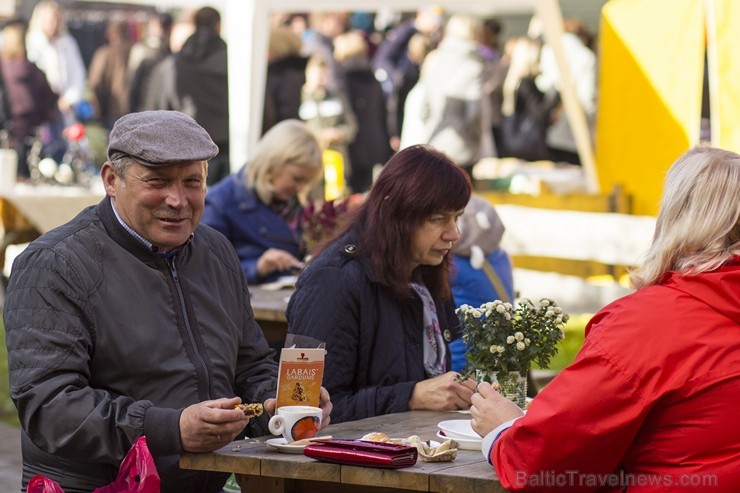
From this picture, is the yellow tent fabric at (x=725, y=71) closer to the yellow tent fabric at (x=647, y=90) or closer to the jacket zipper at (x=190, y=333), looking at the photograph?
the yellow tent fabric at (x=647, y=90)

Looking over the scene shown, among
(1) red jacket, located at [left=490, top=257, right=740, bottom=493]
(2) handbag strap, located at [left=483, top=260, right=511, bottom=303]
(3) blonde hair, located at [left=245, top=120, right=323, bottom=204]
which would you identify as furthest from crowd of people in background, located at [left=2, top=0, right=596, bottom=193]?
(1) red jacket, located at [left=490, top=257, right=740, bottom=493]

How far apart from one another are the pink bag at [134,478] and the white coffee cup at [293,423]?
0.33m

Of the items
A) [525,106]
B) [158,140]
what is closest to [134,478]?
[158,140]

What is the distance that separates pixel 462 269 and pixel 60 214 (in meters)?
6.31

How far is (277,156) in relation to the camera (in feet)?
21.7

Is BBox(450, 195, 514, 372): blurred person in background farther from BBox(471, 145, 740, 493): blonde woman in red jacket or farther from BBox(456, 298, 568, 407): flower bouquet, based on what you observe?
BBox(471, 145, 740, 493): blonde woman in red jacket

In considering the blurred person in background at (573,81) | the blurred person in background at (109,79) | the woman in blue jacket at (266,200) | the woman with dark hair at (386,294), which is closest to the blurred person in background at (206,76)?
the blurred person in background at (573,81)

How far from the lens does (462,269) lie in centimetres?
548

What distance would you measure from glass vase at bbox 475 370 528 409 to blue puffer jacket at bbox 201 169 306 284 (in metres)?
3.01

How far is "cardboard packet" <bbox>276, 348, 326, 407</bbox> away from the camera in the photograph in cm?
325

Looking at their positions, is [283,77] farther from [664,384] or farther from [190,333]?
[664,384]

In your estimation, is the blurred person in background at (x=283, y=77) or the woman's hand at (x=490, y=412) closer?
the woman's hand at (x=490, y=412)

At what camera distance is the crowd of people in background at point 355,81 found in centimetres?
1180

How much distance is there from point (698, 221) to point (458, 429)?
913mm
